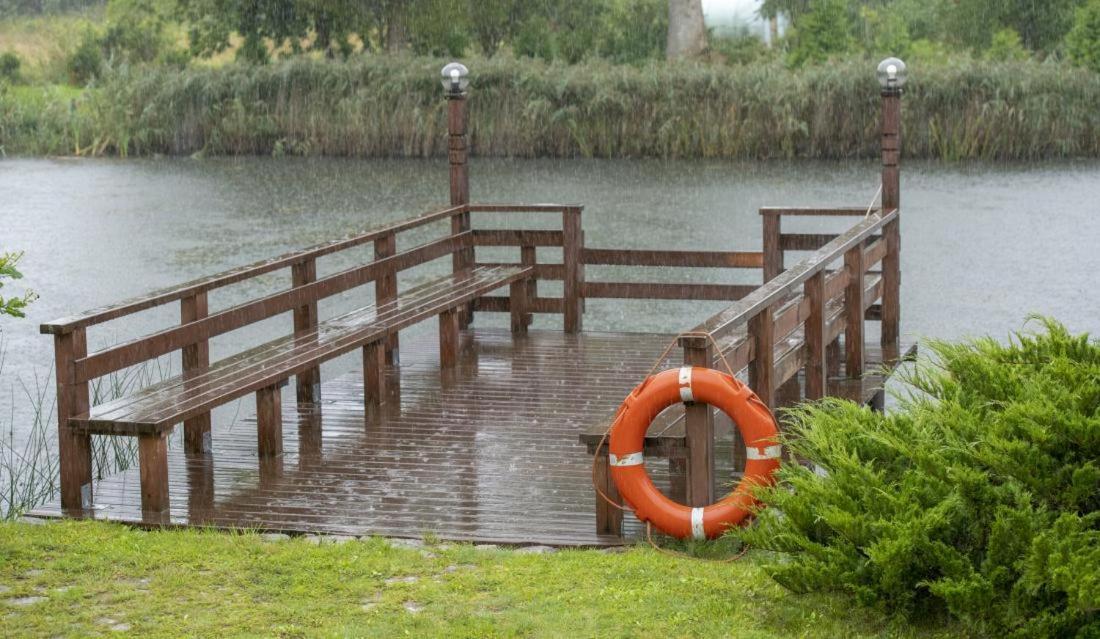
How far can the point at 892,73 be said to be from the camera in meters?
10.8

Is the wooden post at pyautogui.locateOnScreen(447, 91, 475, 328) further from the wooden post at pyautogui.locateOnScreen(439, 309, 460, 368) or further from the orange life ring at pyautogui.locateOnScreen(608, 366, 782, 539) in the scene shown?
the orange life ring at pyautogui.locateOnScreen(608, 366, 782, 539)

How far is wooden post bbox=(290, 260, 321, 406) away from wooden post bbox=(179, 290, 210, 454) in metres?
1.14

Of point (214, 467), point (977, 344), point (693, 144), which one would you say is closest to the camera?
point (977, 344)

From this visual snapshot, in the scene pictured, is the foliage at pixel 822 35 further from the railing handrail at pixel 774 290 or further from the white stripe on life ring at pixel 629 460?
A: the white stripe on life ring at pixel 629 460

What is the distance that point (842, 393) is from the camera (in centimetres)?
917

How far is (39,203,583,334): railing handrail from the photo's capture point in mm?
6777

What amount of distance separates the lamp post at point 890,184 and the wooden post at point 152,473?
542cm

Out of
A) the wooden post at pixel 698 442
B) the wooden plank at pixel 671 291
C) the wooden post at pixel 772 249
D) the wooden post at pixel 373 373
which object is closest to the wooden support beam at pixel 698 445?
the wooden post at pixel 698 442

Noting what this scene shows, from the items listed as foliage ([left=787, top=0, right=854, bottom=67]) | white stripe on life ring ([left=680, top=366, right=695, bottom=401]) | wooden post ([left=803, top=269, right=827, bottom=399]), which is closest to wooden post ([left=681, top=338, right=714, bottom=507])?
white stripe on life ring ([left=680, top=366, right=695, bottom=401])

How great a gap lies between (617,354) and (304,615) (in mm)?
5505

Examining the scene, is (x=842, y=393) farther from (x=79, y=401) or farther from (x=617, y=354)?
(x=79, y=401)

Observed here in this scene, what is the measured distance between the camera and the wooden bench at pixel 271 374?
6.75 m

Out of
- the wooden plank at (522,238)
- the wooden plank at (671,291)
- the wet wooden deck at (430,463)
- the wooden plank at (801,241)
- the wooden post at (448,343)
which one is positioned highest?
the wooden plank at (522,238)

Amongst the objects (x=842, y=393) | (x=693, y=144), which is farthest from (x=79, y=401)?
(x=693, y=144)
